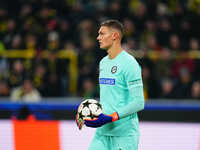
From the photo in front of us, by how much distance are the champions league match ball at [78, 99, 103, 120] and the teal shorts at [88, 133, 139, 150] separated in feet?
0.99

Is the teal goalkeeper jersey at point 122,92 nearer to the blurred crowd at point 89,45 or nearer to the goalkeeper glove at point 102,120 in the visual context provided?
the goalkeeper glove at point 102,120

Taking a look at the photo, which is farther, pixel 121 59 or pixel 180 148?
pixel 180 148

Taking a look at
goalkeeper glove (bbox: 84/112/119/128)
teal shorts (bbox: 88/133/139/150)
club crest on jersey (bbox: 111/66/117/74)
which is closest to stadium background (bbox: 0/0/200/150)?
teal shorts (bbox: 88/133/139/150)

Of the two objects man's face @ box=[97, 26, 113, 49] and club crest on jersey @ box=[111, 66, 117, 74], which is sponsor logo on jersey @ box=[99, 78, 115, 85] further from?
man's face @ box=[97, 26, 113, 49]

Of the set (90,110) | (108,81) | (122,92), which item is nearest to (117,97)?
(122,92)

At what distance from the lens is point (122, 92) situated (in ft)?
13.5

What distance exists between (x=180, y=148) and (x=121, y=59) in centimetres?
226

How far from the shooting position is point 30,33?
33.2 feet

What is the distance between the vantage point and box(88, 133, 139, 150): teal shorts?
409 centimetres

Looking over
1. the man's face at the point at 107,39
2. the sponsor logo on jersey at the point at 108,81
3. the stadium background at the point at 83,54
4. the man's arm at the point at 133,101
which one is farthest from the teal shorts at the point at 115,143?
the stadium background at the point at 83,54

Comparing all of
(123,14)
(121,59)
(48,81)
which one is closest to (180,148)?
(121,59)

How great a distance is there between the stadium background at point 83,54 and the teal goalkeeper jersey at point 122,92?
3.71 meters

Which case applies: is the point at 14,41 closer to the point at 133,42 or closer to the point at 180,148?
the point at 133,42

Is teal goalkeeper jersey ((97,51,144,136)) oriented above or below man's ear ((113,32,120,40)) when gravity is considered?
below
